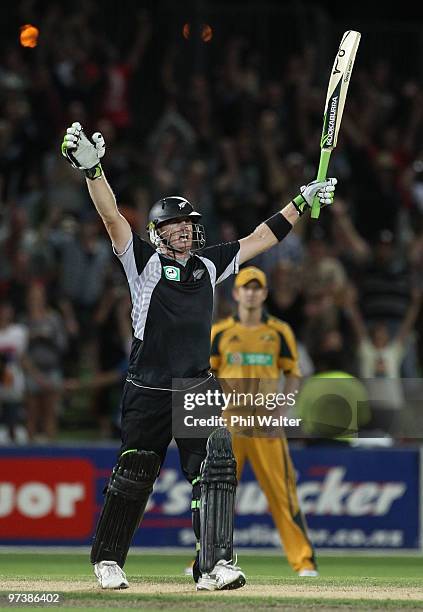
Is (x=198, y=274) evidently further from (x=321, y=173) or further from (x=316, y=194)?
(x=321, y=173)

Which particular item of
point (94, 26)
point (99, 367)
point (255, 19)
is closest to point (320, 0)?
point (255, 19)

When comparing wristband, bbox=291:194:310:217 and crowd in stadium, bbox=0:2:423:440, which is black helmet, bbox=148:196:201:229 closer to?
wristband, bbox=291:194:310:217

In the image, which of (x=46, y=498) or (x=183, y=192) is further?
(x=183, y=192)

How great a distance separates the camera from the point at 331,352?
13.3 metres

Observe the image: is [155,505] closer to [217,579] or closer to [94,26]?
[217,579]

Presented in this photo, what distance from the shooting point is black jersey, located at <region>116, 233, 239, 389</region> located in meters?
7.53

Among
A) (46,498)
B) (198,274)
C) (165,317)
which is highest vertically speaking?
(198,274)

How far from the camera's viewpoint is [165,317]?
7.54 meters

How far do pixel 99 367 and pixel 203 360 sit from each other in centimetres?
653

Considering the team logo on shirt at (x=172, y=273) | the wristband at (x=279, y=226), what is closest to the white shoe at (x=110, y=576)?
the team logo on shirt at (x=172, y=273)

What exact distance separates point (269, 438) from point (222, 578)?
2730 millimetres

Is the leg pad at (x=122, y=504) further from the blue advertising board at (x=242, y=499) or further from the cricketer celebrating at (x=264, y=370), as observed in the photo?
the blue advertising board at (x=242, y=499)

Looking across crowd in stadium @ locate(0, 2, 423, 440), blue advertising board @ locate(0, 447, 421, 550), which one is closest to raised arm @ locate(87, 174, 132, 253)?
blue advertising board @ locate(0, 447, 421, 550)

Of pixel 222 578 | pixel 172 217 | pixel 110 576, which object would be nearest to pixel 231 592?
pixel 222 578
